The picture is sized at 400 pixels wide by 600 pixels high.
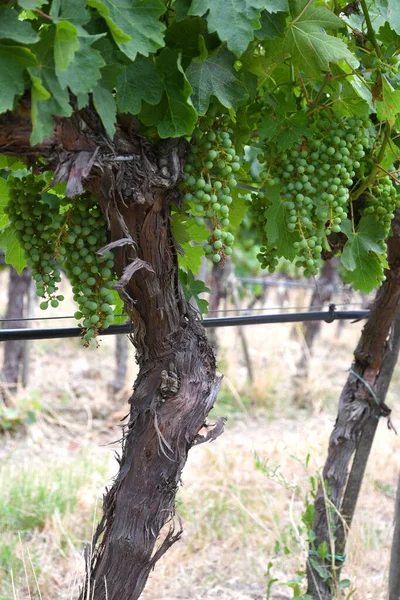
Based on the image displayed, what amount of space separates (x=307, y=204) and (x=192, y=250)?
306 millimetres

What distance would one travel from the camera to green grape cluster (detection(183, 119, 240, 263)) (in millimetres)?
1133

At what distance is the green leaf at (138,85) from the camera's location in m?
1.03

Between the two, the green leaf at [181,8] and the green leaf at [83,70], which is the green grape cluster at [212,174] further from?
the green leaf at [83,70]

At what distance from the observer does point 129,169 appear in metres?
1.10

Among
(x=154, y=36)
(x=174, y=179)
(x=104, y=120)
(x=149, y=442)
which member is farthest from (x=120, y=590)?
(x=154, y=36)

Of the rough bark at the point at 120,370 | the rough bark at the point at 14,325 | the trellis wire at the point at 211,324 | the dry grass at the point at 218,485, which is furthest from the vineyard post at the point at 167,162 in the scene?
the rough bark at the point at 120,370

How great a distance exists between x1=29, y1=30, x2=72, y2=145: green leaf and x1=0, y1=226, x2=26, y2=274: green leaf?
1.49ft

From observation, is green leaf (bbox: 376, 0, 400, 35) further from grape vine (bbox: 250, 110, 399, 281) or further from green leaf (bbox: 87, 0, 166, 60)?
green leaf (bbox: 87, 0, 166, 60)

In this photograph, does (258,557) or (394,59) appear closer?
(394,59)

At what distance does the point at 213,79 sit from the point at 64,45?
31 cm

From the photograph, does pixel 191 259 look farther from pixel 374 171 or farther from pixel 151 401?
pixel 374 171

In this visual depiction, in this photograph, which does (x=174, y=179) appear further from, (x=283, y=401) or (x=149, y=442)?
(x=283, y=401)

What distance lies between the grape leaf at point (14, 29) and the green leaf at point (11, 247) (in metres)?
0.51

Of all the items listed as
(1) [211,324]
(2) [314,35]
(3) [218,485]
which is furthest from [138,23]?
(3) [218,485]
